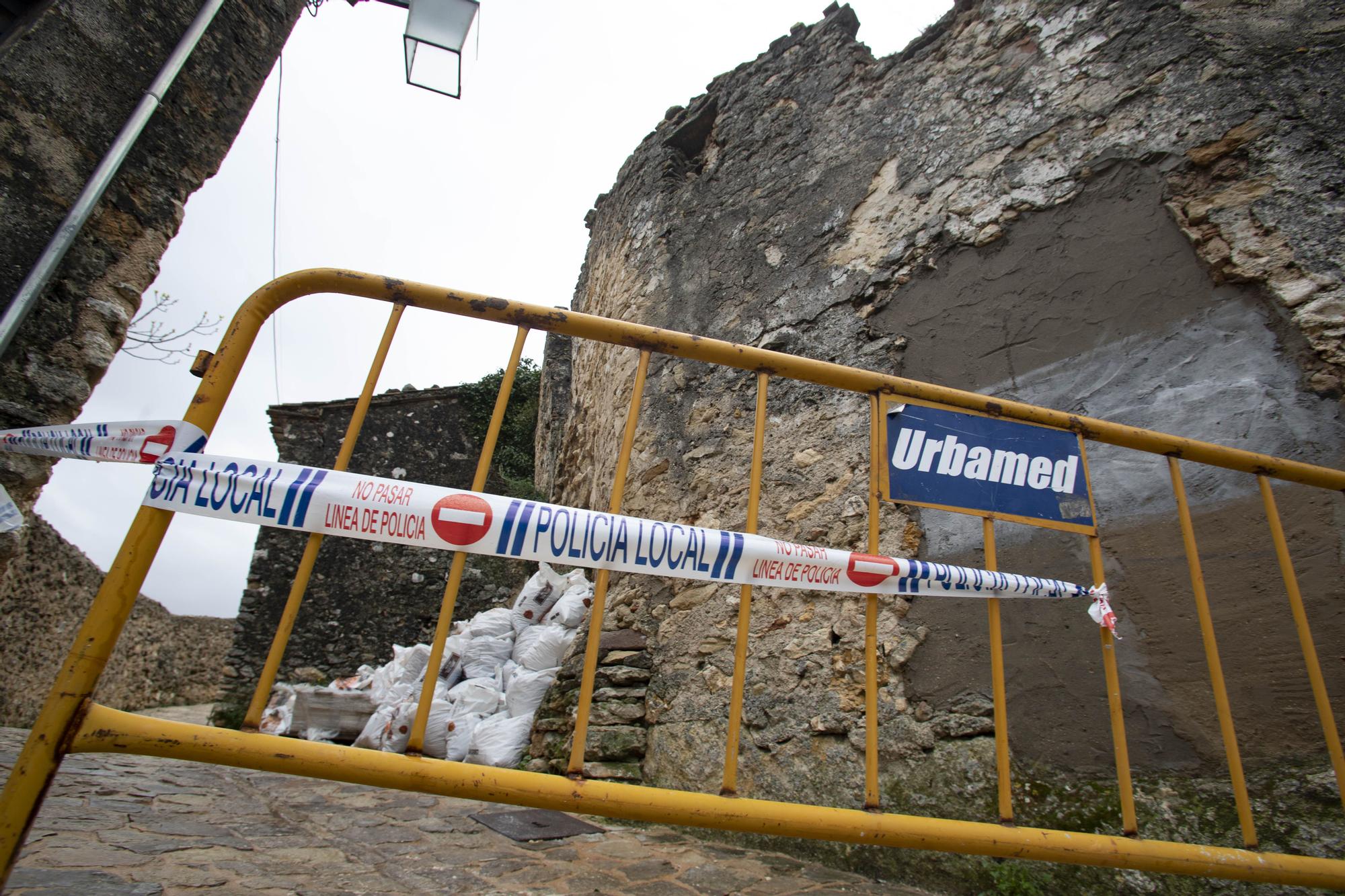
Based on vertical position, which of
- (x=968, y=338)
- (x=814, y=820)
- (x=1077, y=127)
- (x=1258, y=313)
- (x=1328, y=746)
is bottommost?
(x=814, y=820)

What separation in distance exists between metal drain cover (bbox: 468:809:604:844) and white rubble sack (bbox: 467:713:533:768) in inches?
25.7

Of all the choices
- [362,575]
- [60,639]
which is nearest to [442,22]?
[362,575]

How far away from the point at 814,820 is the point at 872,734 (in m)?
0.23

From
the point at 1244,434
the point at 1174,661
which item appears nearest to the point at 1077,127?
the point at 1244,434

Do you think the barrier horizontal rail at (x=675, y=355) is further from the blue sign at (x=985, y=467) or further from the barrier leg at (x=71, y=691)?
the barrier leg at (x=71, y=691)

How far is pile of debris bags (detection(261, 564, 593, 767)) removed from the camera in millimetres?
3957

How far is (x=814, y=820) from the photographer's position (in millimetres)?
1216

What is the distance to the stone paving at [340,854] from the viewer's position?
1.88 metres

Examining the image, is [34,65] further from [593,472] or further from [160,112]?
[593,472]

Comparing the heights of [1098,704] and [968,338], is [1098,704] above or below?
below

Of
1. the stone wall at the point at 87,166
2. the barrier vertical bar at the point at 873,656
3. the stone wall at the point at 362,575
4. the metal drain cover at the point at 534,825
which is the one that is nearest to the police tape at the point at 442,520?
the barrier vertical bar at the point at 873,656

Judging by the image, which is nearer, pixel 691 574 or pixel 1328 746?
pixel 691 574

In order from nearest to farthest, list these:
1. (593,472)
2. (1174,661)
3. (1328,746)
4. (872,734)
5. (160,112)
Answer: (872,734), (1328,746), (1174,661), (160,112), (593,472)

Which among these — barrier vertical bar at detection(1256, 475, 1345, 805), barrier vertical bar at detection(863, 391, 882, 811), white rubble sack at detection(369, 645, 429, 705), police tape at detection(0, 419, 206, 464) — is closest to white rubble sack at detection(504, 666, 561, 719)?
white rubble sack at detection(369, 645, 429, 705)
